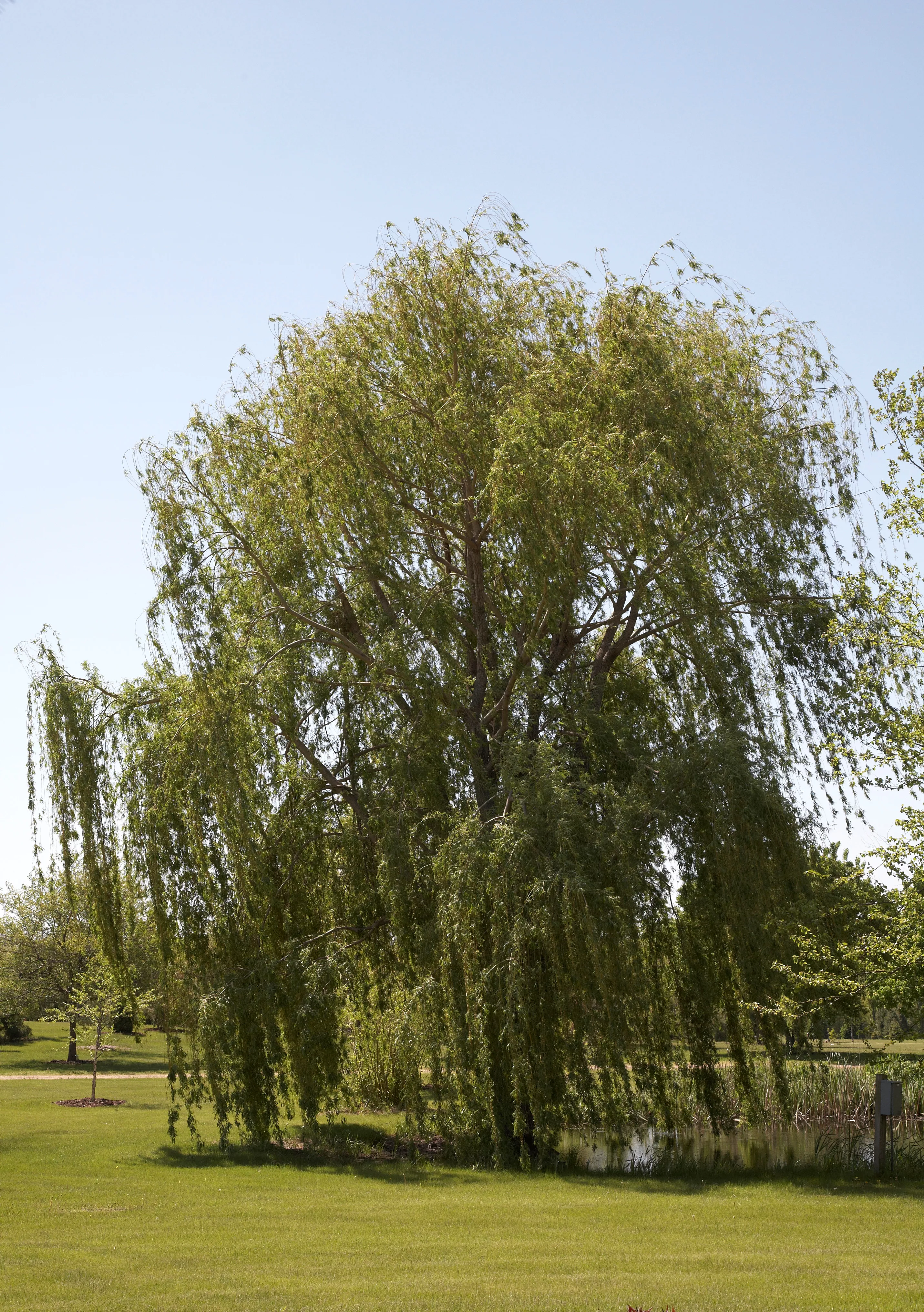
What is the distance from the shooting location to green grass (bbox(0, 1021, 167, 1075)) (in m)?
33.6

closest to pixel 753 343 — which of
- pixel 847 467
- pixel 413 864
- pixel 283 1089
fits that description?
pixel 847 467

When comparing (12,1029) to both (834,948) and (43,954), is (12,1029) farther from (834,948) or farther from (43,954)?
(834,948)

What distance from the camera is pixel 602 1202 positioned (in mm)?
12719

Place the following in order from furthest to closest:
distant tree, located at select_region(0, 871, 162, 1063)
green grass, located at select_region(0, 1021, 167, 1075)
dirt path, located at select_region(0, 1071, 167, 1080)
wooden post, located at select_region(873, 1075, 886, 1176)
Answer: distant tree, located at select_region(0, 871, 162, 1063) → green grass, located at select_region(0, 1021, 167, 1075) → dirt path, located at select_region(0, 1071, 167, 1080) → wooden post, located at select_region(873, 1075, 886, 1176)

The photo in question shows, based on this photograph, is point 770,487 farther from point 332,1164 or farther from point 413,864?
point 332,1164

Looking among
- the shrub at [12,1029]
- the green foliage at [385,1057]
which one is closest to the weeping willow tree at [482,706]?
the green foliage at [385,1057]

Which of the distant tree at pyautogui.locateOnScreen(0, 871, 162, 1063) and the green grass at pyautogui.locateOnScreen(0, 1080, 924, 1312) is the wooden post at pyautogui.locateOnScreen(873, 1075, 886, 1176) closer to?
the green grass at pyautogui.locateOnScreen(0, 1080, 924, 1312)

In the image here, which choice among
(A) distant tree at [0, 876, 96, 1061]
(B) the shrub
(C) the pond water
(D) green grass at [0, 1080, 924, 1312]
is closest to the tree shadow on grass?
(D) green grass at [0, 1080, 924, 1312]

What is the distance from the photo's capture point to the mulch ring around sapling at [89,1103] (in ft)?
76.5

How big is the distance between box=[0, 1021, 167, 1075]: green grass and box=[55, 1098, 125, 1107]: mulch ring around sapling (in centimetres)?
588

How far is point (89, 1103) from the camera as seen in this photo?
23.7 m

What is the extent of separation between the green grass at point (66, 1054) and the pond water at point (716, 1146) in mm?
16622

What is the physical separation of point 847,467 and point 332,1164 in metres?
→ 12.5

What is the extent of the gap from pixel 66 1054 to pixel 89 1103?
49.9ft
